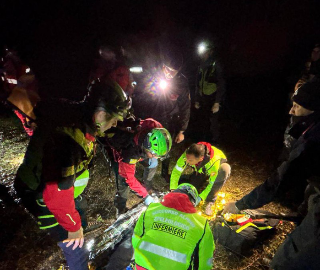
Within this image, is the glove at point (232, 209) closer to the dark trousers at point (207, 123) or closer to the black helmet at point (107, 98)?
the black helmet at point (107, 98)

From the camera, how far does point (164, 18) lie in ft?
37.0

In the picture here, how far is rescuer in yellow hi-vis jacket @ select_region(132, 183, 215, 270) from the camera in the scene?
1768 millimetres

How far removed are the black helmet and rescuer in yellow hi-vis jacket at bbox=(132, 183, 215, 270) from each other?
1.03 m

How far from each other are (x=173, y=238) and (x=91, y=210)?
8.03ft

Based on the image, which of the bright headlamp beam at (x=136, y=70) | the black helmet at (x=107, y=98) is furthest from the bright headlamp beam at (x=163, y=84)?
the black helmet at (x=107, y=98)

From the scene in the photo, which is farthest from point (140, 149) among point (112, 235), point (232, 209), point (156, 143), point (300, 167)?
point (300, 167)

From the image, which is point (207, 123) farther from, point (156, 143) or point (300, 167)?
point (300, 167)

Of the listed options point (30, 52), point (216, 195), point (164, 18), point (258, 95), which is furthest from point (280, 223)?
point (30, 52)

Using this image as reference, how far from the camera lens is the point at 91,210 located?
3740 millimetres

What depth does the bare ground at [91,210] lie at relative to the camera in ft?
9.46

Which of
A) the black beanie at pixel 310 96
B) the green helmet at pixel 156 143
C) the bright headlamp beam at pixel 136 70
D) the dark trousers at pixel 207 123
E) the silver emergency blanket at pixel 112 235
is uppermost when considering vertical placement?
the bright headlamp beam at pixel 136 70

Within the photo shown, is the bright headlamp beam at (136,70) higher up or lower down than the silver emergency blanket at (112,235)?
higher up

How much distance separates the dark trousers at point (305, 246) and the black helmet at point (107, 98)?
2186 mm

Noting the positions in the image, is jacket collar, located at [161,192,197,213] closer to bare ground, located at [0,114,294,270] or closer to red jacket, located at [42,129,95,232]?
red jacket, located at [42,129,95,232]
